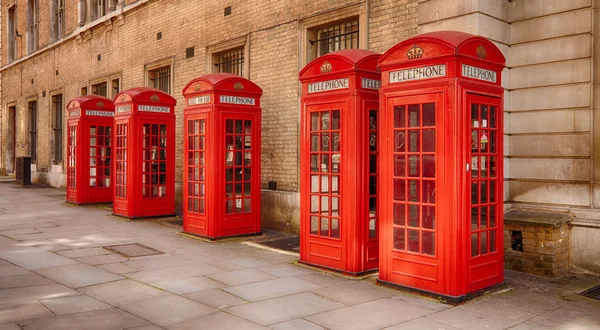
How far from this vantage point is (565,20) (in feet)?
22.0

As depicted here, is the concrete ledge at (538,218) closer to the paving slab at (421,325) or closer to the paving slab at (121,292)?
the paving slab at (421,325)

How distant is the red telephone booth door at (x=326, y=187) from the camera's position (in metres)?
6.57

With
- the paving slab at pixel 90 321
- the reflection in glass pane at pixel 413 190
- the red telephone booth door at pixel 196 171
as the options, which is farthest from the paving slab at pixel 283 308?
the red telephone booth door at pixel 196 171

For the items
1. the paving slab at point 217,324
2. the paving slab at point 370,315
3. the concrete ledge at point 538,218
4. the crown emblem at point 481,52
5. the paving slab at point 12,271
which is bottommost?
the paving slab at point 370,315

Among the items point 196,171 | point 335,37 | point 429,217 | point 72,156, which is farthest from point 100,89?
point 429,217

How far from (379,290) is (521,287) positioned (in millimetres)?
1682

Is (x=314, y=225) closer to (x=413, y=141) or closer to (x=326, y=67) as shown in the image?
(x=413, y=141)

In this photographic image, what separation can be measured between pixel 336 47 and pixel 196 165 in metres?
3.34

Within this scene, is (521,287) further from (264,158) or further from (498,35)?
(264,158)

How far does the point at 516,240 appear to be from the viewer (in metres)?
6.83

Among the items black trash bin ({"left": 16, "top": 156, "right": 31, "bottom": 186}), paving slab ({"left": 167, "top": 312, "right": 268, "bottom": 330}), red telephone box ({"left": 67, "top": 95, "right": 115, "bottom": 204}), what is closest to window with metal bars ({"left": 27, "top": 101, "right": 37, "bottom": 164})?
black trash bin ({"left": 16, "top": 156, "right": 31, "bottom": 186})

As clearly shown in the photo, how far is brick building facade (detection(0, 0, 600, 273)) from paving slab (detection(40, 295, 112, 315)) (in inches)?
198

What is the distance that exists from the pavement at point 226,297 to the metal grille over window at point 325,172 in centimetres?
64

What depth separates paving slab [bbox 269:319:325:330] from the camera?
4.50 m
